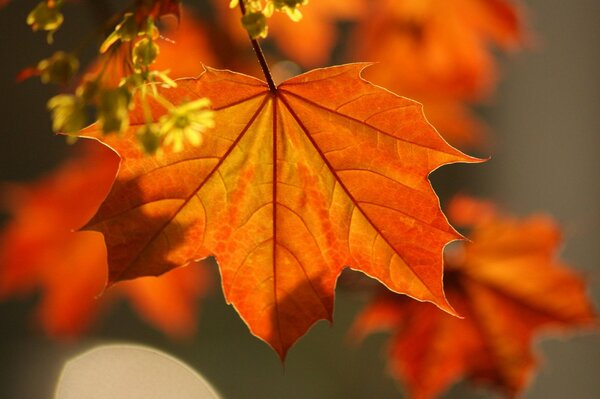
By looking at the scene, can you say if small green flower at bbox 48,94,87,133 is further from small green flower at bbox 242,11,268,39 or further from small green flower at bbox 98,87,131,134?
small green flower at bbox 242,11,268,39

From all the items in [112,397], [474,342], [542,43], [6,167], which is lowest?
[112,397]

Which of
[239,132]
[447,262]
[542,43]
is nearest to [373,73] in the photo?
[447,262]

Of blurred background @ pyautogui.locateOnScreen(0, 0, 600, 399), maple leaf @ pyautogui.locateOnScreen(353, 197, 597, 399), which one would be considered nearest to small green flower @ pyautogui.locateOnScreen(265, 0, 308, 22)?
maple leaf @ pyautogui.locateOnScreen(353, 197, 597, 399)

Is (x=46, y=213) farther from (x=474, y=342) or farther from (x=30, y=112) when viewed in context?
(x=30, y=112)

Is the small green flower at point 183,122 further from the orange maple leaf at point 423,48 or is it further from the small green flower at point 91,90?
the orange maple leaf at point 423,48

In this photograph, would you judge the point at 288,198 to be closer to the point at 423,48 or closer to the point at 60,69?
the point at 60,69
